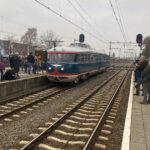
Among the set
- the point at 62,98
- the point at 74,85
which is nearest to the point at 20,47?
the point at 74,85

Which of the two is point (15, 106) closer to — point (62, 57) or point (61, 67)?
point (61, 67)

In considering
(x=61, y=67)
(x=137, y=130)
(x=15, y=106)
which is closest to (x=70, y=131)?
(x=137, y=130)

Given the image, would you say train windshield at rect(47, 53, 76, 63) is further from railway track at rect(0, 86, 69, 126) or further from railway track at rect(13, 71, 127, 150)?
railway track at rect(13, 71, 127, 150)

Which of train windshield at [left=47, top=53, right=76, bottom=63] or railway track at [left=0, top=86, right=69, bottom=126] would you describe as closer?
railway track at [left=0, top=86, right=69, bottom=126]

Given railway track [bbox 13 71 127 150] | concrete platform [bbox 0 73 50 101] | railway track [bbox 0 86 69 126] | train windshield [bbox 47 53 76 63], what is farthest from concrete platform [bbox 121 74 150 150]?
train windshield [bbox 47 53 76 63]

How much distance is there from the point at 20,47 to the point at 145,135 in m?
53.3

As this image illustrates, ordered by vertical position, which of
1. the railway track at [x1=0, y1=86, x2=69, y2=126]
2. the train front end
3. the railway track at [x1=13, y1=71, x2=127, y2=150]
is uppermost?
the train front end

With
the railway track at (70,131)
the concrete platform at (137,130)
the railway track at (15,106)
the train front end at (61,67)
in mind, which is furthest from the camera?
the train front end at (61,67)

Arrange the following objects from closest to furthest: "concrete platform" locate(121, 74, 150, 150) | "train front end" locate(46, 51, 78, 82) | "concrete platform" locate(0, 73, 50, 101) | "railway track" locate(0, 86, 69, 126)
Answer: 1. "concrete platform" locate(121, 74, 150, 150)
2. "railway track" locate(0, 86, 69, 126)
3. "concrete platform" locate(0, 73, 50, 101)
4. "train front end" locate(46, 51, 78, 82)

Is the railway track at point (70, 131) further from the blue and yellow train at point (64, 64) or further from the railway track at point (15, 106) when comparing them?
the blue and yellow train at point (64, 64)

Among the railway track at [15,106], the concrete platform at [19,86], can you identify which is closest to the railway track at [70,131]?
the railway track at [15,106]

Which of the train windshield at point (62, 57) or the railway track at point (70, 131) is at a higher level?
the train windshield at point (62, 57)

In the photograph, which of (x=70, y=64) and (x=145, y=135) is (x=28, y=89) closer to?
(x=70, y=64)

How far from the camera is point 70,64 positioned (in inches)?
547
